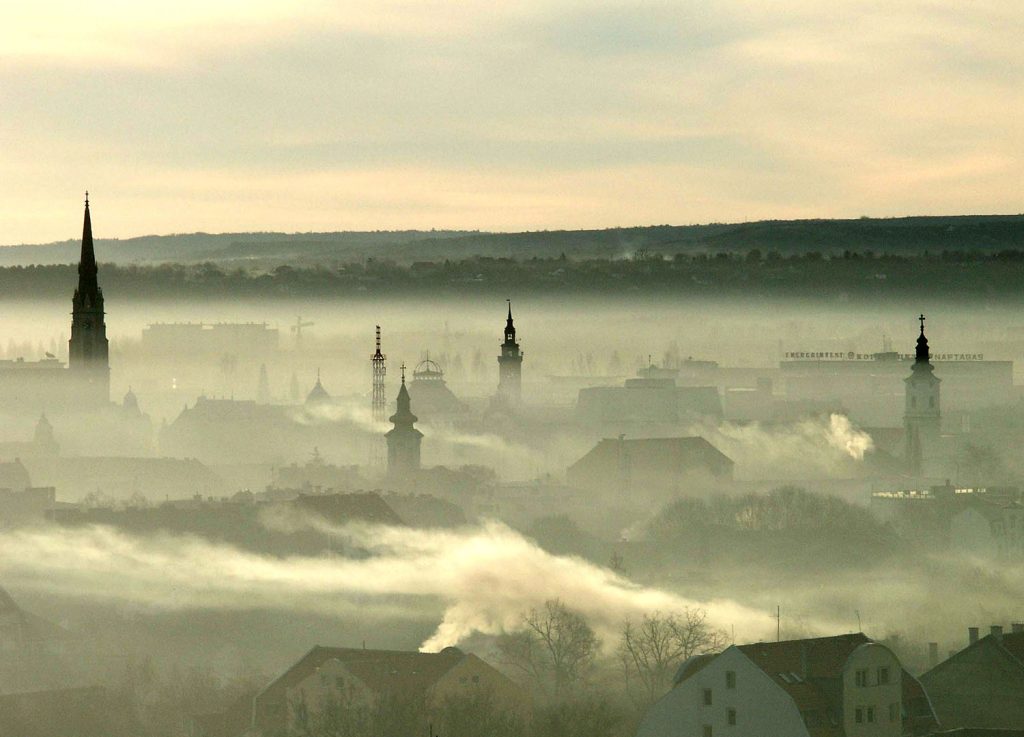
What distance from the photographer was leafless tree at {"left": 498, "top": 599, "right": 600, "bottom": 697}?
128625mm

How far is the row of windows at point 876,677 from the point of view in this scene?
104 meters

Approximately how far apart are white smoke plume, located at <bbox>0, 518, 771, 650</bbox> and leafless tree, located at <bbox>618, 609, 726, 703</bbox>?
196 cm

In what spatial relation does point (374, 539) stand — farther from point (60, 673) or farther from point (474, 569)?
point (60, 673)

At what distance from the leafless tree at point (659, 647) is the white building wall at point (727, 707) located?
12821mm

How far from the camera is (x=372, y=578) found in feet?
557

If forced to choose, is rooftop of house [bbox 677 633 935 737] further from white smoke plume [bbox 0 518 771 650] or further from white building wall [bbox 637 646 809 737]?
white smoke plume [bbox 0 518 771 650]

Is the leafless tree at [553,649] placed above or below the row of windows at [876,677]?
below

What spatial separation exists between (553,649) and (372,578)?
37691 mm

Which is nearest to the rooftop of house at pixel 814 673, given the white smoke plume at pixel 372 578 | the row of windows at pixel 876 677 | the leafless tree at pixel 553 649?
the row of windows at pixel 876 677

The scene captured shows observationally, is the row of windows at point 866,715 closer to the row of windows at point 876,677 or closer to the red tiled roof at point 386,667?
the row of windows at point 876,677

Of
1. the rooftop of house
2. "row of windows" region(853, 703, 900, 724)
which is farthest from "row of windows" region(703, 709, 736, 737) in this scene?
"row of windows" region(853, 703, 900, 724)

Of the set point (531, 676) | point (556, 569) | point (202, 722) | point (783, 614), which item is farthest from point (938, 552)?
point (202, 722)

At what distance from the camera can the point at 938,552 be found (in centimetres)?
18250

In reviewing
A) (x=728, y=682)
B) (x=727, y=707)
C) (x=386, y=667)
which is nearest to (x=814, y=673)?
(x=728, y=682)
